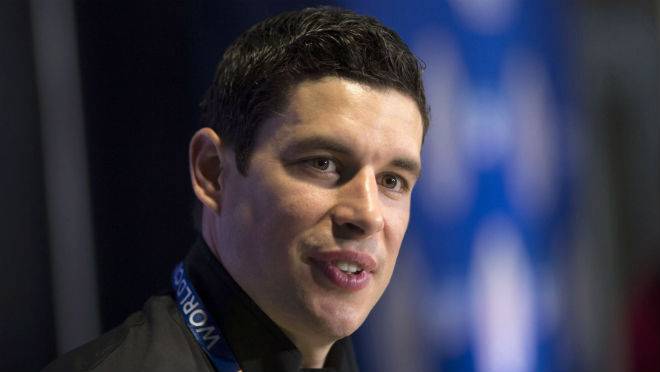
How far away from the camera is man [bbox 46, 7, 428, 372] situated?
4.17 ft

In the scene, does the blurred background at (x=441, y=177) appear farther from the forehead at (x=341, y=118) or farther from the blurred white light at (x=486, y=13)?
the forehead at (x=341, y=118)

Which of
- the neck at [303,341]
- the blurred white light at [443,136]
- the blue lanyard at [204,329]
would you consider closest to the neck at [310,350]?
the neck at [303,341]

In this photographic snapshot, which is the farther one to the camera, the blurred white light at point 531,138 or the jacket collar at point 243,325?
the blurred white light at point 531,138

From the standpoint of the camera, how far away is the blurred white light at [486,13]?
6.70ft

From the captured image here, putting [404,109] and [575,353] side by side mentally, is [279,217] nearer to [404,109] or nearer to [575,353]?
[404,109]

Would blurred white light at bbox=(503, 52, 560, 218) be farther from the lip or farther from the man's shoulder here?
the man's shoulder

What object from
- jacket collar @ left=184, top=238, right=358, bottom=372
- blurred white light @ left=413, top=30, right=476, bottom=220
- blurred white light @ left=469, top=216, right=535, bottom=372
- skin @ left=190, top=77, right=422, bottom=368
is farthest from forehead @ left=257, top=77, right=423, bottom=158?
blurred white light @ left=469, top=216, right=535, bottom=372

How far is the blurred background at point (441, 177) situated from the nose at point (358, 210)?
538 mm

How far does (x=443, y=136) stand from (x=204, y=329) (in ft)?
3.01

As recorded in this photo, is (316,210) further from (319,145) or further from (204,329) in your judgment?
(204,329)

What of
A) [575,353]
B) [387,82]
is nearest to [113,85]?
[387,82]

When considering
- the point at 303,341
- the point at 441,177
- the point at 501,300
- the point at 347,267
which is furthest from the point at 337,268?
the point at 501,300

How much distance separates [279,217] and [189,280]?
0.20 metres

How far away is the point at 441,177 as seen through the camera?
79.4 inches
